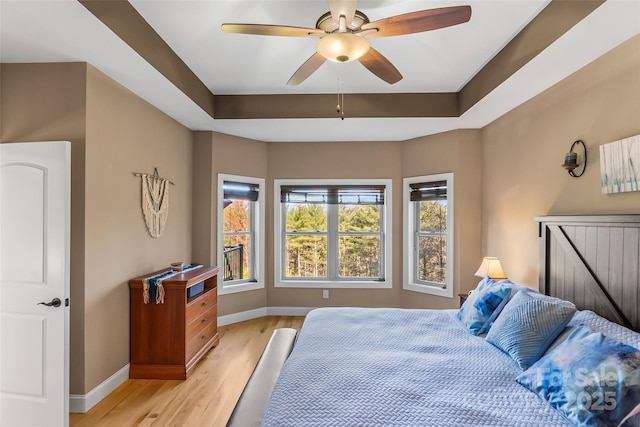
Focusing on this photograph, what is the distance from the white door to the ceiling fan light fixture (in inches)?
72.7

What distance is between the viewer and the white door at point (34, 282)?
7.38ft

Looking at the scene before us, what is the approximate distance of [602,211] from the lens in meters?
2.20

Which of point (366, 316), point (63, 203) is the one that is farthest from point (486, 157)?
point (63, 203)

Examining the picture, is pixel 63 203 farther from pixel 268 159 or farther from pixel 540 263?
pixel 540 263

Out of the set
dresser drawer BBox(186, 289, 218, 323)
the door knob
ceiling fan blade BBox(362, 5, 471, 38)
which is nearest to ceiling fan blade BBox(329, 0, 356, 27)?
ceiling fan blade BBox(362, 5, 471, 38)

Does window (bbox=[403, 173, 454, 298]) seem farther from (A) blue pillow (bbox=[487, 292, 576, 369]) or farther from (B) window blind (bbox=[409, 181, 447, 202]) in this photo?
(A) blue pillow (bbox=[487, 292, 576, 369])

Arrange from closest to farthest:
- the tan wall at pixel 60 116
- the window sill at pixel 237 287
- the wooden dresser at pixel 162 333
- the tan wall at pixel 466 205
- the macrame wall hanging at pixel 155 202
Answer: the tan wall at pixel 60 116
the wooden dresser at pixel 162 333
the macrame wall hanging at pixel 155 202
the tan wall at pixel 466 205
the window sill at pixel 237 287

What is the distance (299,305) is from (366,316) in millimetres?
2347

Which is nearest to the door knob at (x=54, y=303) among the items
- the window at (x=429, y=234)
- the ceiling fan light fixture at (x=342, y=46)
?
the ceiling fan light fixture at (x=342, y=46)

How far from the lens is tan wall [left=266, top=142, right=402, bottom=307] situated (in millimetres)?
4742

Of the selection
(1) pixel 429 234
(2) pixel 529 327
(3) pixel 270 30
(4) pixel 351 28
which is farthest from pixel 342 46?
(1) pixel 429 234

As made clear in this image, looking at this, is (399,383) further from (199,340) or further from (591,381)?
(199,340)

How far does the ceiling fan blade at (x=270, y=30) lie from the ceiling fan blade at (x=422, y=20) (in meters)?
0.31

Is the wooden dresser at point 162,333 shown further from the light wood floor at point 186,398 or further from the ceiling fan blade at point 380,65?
the ceiling fan blade at point 380,65
